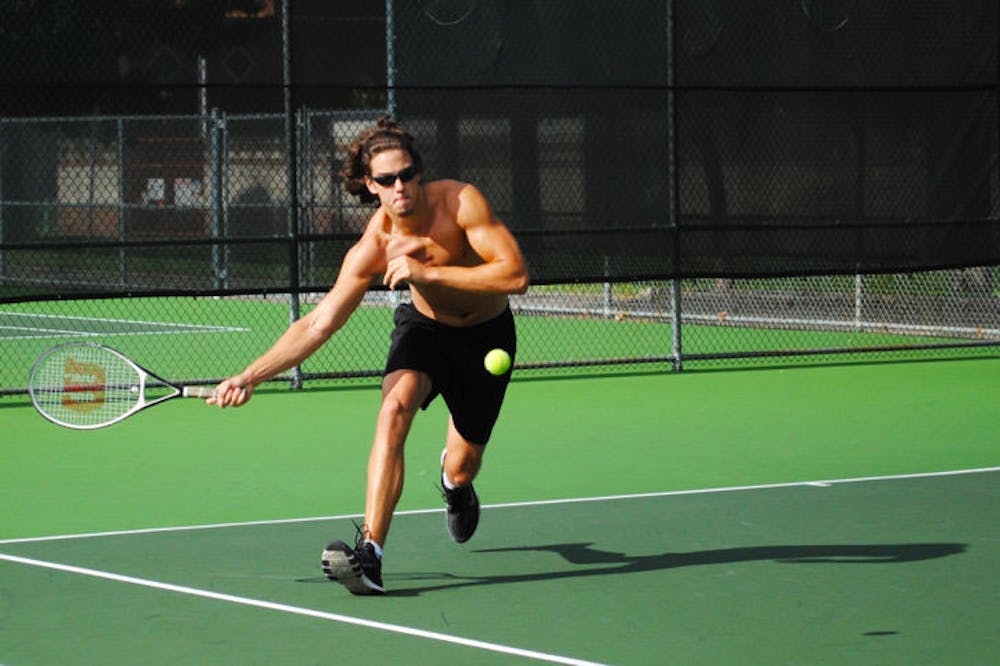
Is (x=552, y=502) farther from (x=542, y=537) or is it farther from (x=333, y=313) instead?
(x=333, y=313)

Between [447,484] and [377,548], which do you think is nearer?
[377,548]

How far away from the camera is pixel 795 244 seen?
14.3m

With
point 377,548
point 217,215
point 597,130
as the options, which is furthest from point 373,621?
point 217,215

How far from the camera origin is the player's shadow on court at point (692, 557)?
721 centimetres

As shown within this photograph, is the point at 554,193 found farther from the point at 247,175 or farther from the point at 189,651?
the point at 189,651

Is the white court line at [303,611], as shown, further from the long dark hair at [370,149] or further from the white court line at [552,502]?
the long dark hair at [370,149]

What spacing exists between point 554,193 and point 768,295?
4.41 m

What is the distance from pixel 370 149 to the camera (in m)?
→ 6.92

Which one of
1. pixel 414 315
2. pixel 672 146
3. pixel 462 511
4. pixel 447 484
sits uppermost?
pixel 672 146

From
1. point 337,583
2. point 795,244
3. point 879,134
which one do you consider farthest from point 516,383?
point 337,583

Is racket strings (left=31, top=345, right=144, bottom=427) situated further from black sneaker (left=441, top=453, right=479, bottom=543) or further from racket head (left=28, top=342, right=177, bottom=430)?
black sneaker (left=441, top=453, right=479, bottom=543)

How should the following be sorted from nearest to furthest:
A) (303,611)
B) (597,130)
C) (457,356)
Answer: (303,611), (457,356), (597,130)

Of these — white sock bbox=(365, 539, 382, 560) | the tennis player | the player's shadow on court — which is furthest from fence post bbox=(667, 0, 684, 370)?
white sock bbox=(365, 539, 382, 560)

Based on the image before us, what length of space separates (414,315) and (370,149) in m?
0.80
